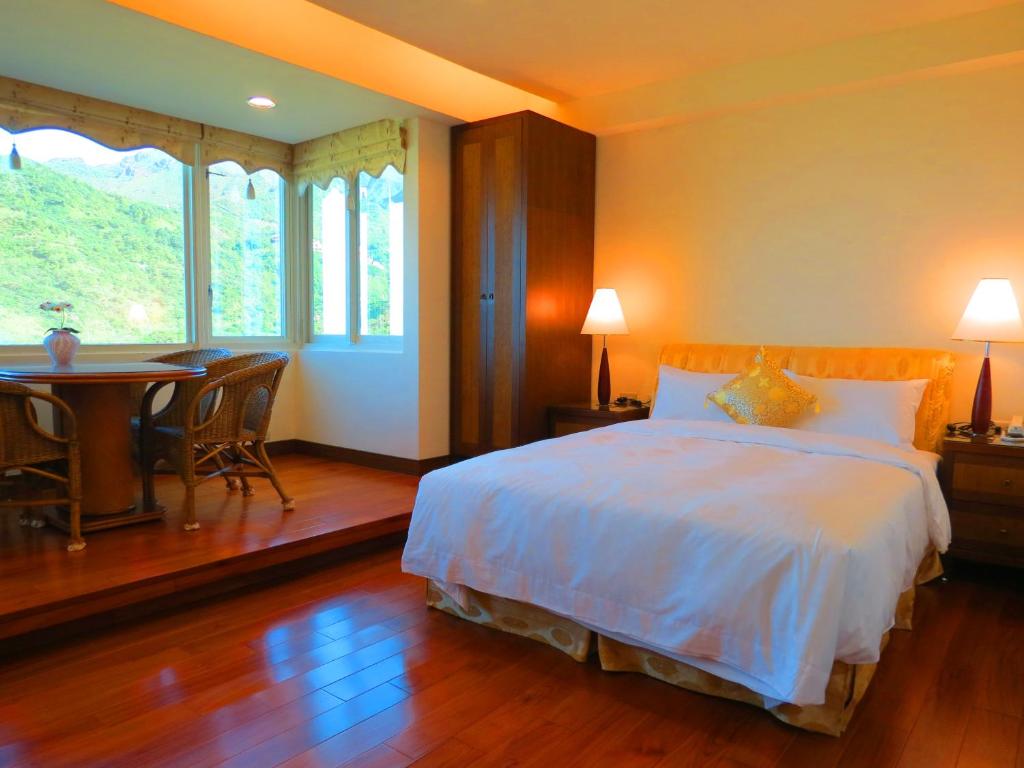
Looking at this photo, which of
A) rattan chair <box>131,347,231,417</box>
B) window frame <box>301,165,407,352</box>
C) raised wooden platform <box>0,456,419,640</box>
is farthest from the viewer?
window frame <box>301,165,407,352</box>

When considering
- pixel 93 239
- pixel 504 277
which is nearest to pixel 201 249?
pixel 93 239

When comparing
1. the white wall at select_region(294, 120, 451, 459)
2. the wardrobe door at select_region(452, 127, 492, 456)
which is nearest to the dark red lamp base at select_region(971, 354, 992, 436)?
the wardrobe door at select_region(452, 127, 492, 456)

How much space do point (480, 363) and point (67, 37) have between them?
2.73 m

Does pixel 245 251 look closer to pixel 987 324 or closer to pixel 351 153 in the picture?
pixel 351 153

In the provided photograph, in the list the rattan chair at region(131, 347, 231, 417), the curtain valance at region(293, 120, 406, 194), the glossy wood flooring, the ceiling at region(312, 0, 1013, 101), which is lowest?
the glossy wood flooring

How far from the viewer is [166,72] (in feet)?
12.1

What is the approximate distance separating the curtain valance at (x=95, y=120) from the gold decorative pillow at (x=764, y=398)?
3.84m

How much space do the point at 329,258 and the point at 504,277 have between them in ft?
5.25

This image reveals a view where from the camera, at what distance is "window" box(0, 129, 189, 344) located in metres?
4.02

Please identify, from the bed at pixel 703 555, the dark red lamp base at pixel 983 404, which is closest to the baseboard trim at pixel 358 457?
the bed at pixel 703 555

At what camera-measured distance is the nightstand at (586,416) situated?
13.8 ft

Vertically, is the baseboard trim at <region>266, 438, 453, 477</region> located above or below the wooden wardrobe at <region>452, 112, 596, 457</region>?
below

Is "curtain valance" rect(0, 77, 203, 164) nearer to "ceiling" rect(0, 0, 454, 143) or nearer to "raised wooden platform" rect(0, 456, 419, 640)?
"ceiling" rect(0, 0, 454, 143)

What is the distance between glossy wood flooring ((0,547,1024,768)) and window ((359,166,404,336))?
2.52 meters
